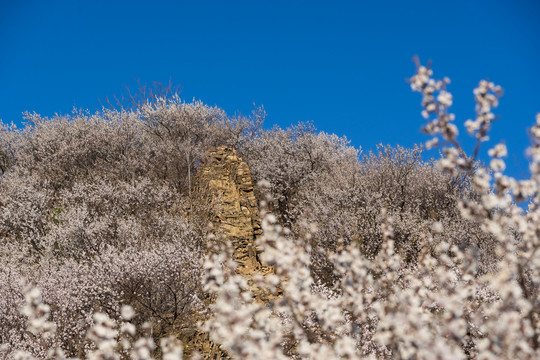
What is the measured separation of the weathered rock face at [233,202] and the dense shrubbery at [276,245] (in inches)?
41.2

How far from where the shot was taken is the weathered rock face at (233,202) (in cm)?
1262

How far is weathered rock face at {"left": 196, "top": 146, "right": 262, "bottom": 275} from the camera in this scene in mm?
12617

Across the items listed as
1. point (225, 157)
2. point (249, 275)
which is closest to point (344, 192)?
point (225, 157)

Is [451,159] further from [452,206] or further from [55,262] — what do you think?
[452,206]

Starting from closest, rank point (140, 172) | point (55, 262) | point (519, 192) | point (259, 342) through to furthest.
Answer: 1. point (259, 342)
2. point (519, 192)
3. point (55, 262)
4. point (140, 172)

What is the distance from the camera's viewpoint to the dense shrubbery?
357cm

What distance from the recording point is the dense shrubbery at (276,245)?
11.7 feet

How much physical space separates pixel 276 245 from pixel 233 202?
31.8 ft

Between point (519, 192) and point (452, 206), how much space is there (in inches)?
737

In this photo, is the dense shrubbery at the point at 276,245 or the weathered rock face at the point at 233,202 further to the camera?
the weathered rock face at the point at 233,202

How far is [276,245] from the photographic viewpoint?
407cm

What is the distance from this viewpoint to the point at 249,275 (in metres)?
12.1

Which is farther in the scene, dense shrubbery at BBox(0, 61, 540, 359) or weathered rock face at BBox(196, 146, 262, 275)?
weathered rock face at BBox(196, 146, 262, 275)

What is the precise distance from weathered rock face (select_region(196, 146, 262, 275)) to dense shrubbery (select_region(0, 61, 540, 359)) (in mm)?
1045
